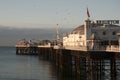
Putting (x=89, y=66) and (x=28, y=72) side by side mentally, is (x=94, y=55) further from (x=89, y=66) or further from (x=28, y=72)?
(x=28, y=72)

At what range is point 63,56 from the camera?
76500 mm

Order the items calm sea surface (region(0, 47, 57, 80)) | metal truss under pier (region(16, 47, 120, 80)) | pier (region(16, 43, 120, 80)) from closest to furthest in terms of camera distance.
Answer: pier (region(16, 43, 120, 80))
metal truss under pier (region(16, 47, 120, 80))
calm sea surface (region(0, 47, 57, 80))

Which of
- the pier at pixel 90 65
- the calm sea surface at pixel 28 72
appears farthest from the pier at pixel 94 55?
the calm sea surface at pixel 28 72

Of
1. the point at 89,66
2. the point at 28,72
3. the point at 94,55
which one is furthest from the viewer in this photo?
the point at 28,72

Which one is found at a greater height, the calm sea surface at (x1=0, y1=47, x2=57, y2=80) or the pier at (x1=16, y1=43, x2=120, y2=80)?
the pier at (x1=16, y1=43, x2=120, y2=80)

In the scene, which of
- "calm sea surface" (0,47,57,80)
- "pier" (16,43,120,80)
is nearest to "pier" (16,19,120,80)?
"pier" (16,43,120,80)

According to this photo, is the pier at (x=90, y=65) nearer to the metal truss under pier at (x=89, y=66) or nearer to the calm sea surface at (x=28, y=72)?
the metal truss under pier at (x=89, y=66)

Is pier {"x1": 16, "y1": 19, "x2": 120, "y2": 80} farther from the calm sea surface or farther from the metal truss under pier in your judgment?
the calm sea surface

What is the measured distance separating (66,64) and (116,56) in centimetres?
2803

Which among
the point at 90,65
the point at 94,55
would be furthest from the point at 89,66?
the point at 94,55

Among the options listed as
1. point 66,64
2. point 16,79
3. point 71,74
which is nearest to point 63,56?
point 66,64

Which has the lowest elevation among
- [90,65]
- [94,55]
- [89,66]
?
[89,66]

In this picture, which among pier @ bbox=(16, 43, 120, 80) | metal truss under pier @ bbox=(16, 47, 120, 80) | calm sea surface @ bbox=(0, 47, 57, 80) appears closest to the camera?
pier @ bbox=(16, 43, 120, 80)

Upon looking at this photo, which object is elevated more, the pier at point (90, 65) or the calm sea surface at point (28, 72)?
the pier at point (90, 65)
